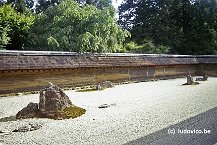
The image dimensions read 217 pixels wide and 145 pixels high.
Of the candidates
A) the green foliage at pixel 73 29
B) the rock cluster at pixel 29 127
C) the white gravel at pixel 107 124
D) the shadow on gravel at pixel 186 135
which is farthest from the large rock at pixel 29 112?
the green foliage at pixel 73 29

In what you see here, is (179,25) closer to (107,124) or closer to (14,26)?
(14,26)

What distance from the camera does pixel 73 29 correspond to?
26344 mm

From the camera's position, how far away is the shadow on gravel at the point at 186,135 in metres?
6.27

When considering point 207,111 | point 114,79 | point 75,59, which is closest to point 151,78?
point 114,79

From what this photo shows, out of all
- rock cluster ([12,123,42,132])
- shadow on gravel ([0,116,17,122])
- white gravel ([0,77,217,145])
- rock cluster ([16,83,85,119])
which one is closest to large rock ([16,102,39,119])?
rock cluster ([16,83,85,119])

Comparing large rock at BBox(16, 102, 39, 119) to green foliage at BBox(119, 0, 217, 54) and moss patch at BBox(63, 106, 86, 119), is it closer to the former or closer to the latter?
moss patch at BBox(63, 106, 86, 119)

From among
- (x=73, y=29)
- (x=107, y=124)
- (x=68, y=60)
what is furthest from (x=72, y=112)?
(x=73, y=29)

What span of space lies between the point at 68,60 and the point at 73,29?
6175 millimetres

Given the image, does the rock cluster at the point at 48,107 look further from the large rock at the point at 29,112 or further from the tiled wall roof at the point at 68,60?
the tiled wall roof at the point at 68,60

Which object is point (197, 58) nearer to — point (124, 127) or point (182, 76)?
point (182, 76)

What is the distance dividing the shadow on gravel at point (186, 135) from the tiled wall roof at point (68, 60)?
41.2 ft

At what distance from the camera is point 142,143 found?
6.31 meters

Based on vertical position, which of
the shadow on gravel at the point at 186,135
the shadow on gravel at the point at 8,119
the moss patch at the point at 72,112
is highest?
the shadow on gravel at the point at 186,135

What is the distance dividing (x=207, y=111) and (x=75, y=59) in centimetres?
1384
